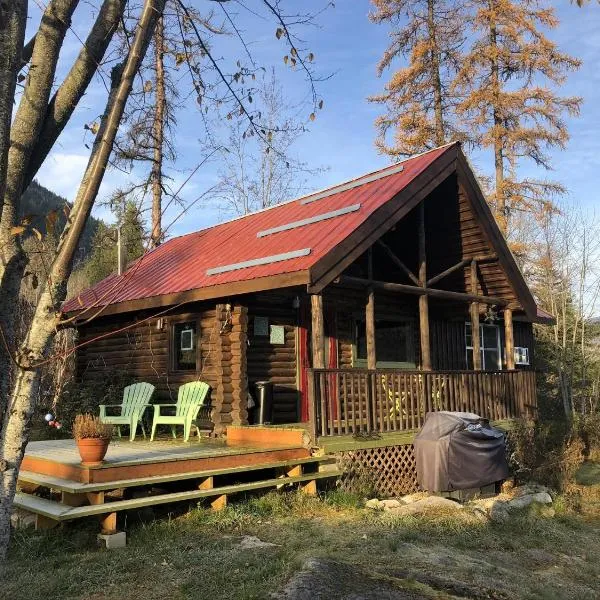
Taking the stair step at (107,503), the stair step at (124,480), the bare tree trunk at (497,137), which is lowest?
the stair step at (107,503)

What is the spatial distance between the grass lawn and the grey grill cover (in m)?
0.93

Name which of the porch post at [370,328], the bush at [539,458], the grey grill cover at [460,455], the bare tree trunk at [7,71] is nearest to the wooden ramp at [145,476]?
the grey grill cover at [460,455]

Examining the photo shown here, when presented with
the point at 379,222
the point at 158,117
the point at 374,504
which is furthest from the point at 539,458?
the point at 158,117

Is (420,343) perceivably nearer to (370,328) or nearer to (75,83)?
(370,328)

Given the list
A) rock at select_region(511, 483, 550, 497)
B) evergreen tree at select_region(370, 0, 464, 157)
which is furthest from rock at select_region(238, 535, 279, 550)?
evergreen tree at select_region(370, 0, 464, 157)

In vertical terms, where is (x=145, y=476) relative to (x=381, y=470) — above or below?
above

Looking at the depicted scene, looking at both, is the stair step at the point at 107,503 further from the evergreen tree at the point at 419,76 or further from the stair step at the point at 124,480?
the evergreen tree at the point at 419,76

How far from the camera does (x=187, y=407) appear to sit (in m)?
9.73

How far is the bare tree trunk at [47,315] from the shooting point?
3.83 meters

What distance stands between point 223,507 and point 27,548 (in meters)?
2.04

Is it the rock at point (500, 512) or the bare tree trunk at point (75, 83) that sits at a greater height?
the bare tree trunk at point (75, 83)

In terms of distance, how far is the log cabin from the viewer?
885 cm

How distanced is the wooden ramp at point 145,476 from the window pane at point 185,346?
2167 millimetres

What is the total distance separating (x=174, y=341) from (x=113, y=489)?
535cm
